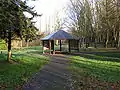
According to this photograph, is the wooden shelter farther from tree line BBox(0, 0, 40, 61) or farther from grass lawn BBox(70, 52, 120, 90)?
grass lawn BBox(70, 52, 120, 90)

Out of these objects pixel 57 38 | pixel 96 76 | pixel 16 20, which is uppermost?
pixel 16 20

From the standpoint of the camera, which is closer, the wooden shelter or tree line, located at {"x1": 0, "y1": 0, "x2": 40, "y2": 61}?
tree line, located at {"x1": 0, "y1": 0, "x2": 40, "y2": 61}

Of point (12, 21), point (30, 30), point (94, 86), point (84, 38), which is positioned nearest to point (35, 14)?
point (30, 30)

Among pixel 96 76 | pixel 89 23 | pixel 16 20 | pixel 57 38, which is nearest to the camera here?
pixel 96 76

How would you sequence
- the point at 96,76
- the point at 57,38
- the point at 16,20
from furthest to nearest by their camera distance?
the point at 57,38 < the point at 16,20 < the point at 96,76

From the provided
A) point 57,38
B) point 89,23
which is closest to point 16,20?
point 57,38

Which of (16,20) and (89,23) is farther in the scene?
(89,23)

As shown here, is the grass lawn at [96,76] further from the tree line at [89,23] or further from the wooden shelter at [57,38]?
the tree line at [89,23]

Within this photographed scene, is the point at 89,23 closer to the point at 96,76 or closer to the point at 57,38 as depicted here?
the point at 57,38

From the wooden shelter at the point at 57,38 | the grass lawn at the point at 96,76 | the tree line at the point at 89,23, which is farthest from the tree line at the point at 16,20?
the tree line at the point at 89,23

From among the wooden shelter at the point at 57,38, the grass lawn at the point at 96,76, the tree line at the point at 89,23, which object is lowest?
the grass lawn at the point at 96,76

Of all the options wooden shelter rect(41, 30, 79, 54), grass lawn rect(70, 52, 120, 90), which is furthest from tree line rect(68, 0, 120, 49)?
grass lawn rect(70, 52, 120, 90)

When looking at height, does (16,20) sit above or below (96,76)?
above

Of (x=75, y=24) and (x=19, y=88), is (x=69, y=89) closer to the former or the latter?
(x=19, y=88)
